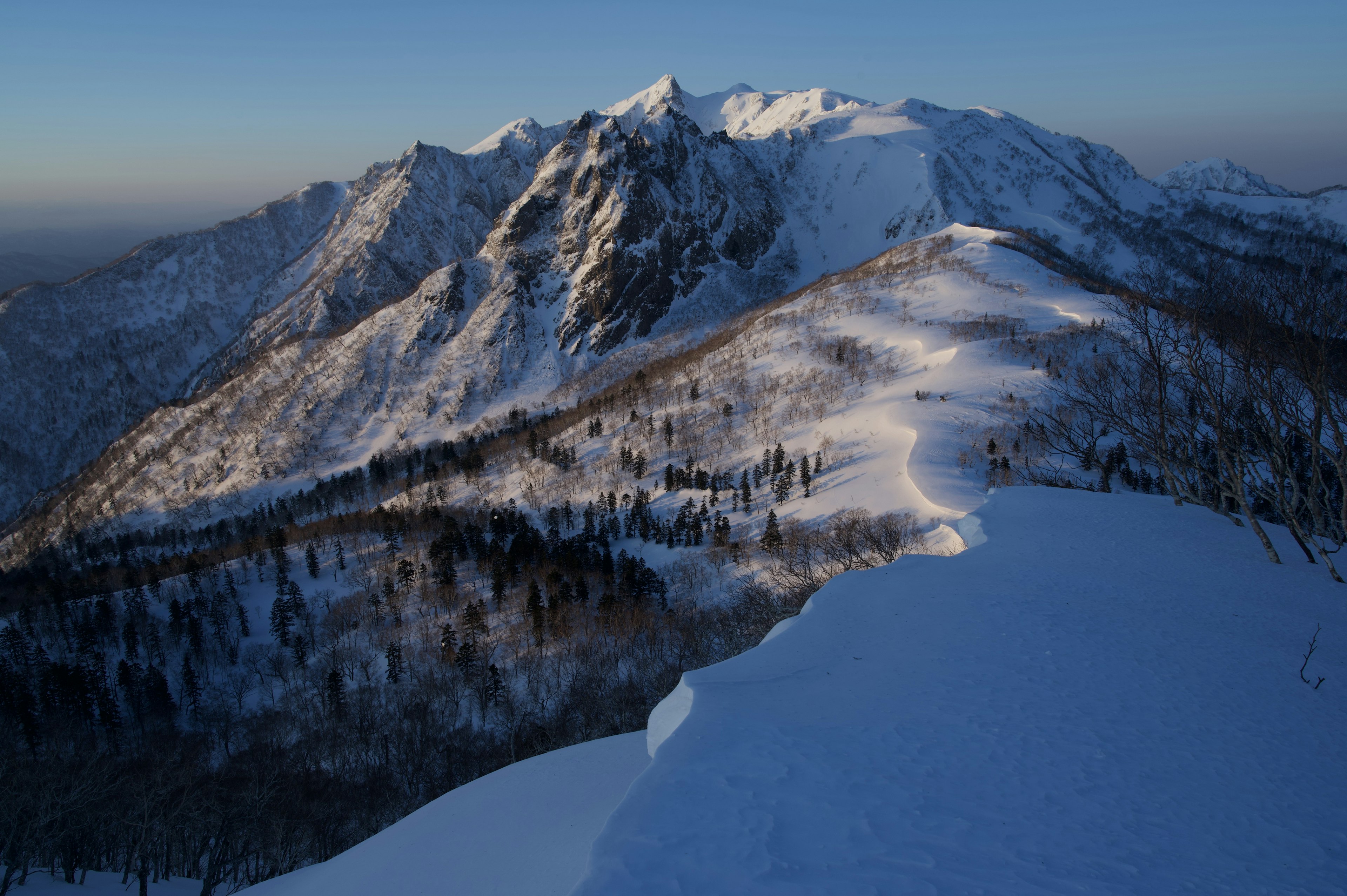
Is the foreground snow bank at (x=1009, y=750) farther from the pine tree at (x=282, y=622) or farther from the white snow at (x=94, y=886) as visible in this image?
the pine tree at (x=282, y=622)

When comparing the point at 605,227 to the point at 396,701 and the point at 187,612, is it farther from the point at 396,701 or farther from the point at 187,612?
the point at 396,701

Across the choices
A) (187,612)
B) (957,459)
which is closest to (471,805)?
(957,459)

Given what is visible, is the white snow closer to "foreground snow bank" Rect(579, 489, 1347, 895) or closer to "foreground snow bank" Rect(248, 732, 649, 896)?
"foreground snow bank" Rect(248, 732, 649, 896)

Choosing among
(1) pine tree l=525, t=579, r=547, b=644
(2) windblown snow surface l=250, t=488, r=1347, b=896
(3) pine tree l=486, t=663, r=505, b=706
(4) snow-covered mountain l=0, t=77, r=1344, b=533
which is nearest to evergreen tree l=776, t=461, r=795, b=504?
(1) pine tree l=525, t=579, r=547, b=644

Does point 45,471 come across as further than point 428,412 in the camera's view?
Yes

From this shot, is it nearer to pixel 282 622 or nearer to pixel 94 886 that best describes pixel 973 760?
pixel 94 886

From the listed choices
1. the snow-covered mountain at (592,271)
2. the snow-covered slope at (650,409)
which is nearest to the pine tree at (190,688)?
the snow-covered slope at (650,409)
